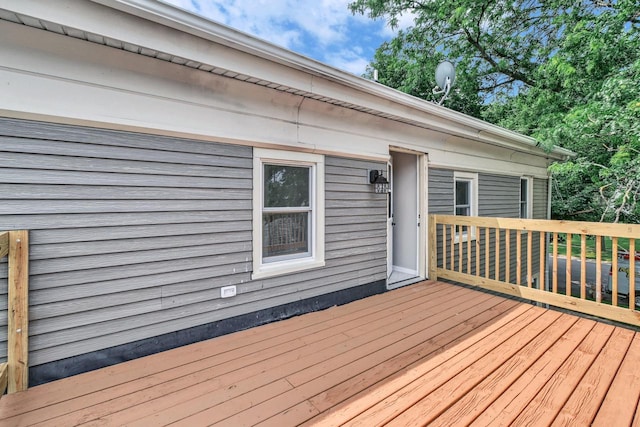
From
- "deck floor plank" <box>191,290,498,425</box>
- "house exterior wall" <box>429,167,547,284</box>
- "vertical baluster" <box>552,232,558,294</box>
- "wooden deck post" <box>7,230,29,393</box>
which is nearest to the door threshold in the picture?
"house exterior wall" <box>429,167,547,284</box>

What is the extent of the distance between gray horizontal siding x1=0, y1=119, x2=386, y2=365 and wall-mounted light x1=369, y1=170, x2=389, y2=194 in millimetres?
1721

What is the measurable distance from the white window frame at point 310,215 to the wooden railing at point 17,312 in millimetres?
1641

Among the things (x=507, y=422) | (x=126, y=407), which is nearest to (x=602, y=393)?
(x=507, y=422)

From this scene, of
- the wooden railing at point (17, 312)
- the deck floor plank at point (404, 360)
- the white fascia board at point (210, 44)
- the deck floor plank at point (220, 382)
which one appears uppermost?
the white fascia board at point (210, 44)

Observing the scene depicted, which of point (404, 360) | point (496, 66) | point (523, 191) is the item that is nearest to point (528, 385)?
point (404, 360)

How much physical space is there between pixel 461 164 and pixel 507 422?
4529 mm

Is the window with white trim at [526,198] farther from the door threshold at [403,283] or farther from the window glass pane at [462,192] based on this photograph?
the door threshold at [403,283]

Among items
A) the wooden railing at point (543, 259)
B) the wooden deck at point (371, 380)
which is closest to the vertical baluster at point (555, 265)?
the wooden railing at point (543, 259)

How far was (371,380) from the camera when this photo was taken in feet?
6.75

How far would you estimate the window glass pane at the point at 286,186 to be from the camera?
3.16 m

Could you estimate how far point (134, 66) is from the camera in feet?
7.47

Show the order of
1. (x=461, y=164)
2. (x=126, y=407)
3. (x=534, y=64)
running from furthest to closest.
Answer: (x=534, y=64), (x=461, y=164), (x=126, y=407)

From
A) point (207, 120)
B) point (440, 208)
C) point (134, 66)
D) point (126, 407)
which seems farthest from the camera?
point (440, 208)

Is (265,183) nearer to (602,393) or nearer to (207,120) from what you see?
(207,120)
